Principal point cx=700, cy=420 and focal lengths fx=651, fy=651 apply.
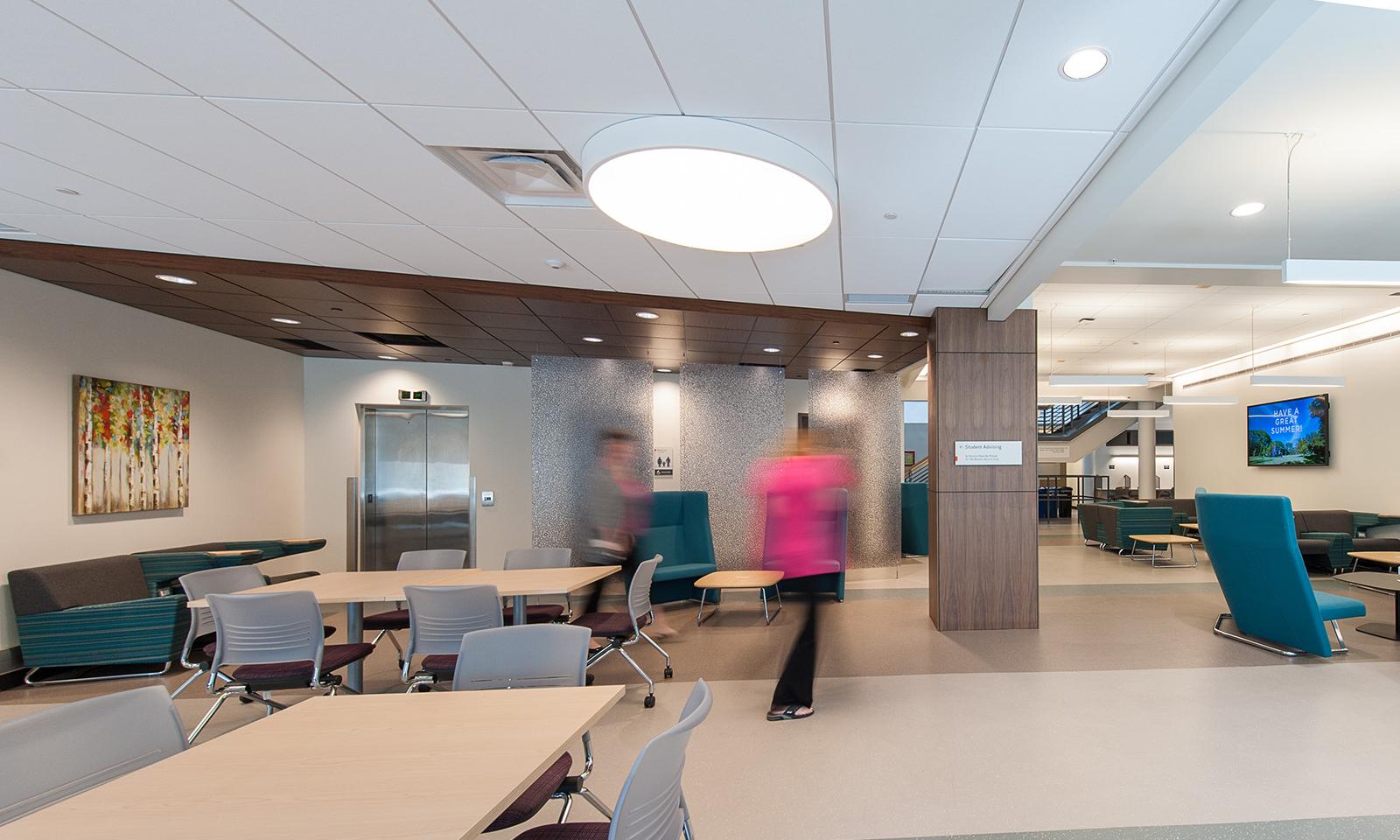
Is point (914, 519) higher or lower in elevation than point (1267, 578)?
lower

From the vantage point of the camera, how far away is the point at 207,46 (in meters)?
2.34

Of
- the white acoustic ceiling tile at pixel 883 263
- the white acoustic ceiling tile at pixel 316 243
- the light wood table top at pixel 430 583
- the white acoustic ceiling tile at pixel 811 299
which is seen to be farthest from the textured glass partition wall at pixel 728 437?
the white acoustic ceiling tile at pixel 316 243

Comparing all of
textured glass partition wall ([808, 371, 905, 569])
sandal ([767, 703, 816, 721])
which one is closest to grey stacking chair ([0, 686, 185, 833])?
sandal ([767, 703, 816, 721])

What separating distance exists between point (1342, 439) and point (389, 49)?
500 inches

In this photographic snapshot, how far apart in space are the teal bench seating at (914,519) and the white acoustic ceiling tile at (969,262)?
242 inches

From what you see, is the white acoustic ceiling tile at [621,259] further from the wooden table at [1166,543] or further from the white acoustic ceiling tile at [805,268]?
the wooden table at [1166,543]

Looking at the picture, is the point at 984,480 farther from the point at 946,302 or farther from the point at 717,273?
the point at 717,273

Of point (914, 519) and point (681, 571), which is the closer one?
point (681, 571)

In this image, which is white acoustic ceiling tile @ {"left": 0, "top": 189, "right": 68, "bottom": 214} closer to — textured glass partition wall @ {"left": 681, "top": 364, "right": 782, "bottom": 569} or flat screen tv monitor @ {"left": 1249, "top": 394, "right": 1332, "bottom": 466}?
textured glass partition wall @ {"left": 681, "top": 364, "right": 782, "bottom": 569}

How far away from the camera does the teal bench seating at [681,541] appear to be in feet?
23.3

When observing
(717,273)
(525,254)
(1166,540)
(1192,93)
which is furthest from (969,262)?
(1166,540)

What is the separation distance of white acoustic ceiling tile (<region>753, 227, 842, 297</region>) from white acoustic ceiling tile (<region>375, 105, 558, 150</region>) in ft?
5.88

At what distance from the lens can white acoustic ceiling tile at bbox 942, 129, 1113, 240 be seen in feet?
9.67

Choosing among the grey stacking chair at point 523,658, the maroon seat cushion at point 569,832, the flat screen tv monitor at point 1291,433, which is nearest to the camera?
the maroon seat cushion at point 569,832
